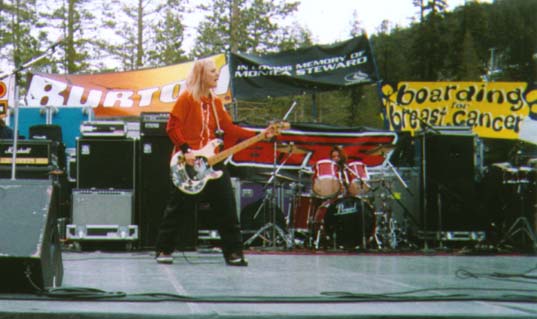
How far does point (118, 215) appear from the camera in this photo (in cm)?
886

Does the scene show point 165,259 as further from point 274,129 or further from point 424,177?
point 424,177

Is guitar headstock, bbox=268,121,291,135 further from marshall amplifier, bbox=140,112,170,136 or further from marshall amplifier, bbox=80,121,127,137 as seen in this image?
marshall amplifier, bbox=80,121,127,137

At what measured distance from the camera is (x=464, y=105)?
12.1 m

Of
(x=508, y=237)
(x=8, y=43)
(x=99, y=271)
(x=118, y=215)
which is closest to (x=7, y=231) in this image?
(x=99, y=271)

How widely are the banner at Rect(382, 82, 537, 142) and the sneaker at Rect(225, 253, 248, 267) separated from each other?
641 cm

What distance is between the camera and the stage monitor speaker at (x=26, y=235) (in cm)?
366

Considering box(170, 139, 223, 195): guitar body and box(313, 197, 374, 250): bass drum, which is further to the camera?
box(313, 197, 374, 250): bass drum

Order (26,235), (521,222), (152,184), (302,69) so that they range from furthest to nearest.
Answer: (302,69) → (521,222) → (152,184) → (26,235)

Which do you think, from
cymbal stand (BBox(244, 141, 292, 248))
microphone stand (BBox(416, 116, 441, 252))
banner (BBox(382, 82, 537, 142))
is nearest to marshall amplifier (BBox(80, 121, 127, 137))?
cymbal stand (BBox(244, 141, 292, 248))

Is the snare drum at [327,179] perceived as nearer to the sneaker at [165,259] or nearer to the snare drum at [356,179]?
the snare drum at [356,179]

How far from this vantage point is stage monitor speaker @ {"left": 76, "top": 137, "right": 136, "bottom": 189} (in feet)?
29.3

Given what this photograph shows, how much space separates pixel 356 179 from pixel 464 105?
372 cm

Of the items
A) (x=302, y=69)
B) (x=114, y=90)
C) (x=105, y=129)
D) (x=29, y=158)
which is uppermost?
(x=302, y=69)

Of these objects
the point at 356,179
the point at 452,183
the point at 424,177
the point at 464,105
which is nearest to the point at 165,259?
the point at 356,179
